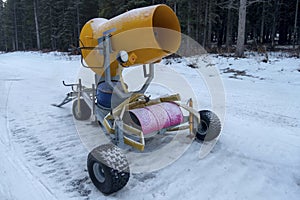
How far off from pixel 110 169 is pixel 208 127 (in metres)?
1.76

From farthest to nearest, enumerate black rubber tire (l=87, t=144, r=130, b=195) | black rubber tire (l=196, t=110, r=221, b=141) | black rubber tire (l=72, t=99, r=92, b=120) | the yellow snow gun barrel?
black rubber tire (l=72, t=99, r=92, b=120) → black rubber tire (l=196, t=110, r=221, b=141) → the yellow snow gun barrel → black rubber tire (l=87, t=144, r=130, b=195)

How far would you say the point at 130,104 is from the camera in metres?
3.38

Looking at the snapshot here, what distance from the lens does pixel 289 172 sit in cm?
292

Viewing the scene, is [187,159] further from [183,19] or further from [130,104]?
[183,19]

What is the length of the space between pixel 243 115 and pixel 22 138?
13.4 ft

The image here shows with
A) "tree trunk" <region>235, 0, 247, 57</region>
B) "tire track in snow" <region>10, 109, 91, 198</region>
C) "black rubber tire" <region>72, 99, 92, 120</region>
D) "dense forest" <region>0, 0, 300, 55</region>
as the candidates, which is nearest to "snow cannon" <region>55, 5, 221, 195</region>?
"tire track in snow" <region>10, 109, 91, 198</region>

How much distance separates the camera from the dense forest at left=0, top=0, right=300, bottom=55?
23.4 meters

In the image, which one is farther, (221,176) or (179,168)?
(179,168)

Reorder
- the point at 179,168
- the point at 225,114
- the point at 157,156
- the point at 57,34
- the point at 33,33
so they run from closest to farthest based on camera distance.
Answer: the point at 179,168 < the point at 157,156 < the point at 225,114 < the point at 57,34 < the point at 33,33

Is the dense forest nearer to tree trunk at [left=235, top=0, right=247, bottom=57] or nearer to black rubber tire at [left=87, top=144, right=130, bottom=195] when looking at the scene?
tree trunk at [left=235, top=0, right=247, bottom=57]

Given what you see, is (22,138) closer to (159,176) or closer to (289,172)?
→ (159,176)

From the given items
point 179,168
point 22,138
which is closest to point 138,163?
point 179,168

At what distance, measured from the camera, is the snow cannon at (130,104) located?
2.65 meters

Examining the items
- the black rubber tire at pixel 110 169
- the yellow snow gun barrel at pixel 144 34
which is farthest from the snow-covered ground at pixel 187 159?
the yellow snow gun barrel at pixel 144 34
